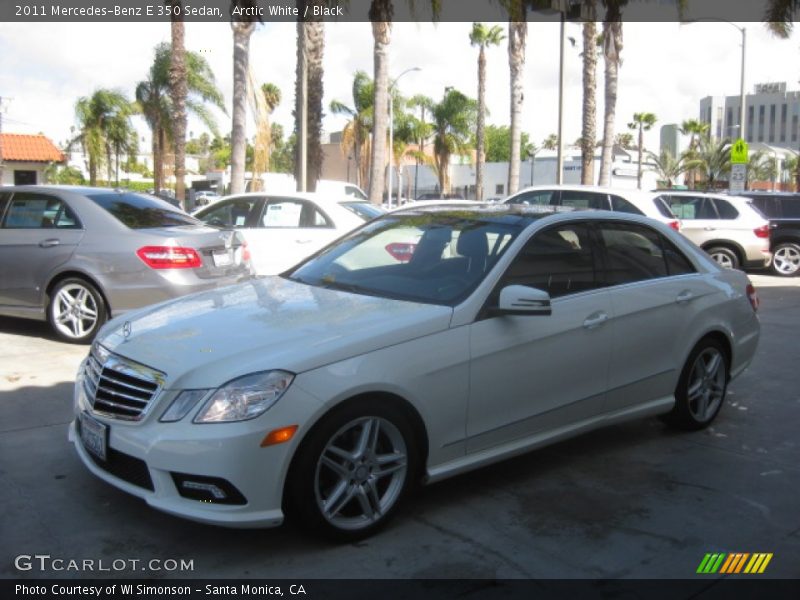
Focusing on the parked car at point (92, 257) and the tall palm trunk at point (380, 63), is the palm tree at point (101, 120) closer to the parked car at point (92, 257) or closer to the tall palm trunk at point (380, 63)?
the tall palm trunk at point (380, 63)

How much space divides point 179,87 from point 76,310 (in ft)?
70.3

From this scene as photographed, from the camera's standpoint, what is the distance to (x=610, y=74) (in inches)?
1112

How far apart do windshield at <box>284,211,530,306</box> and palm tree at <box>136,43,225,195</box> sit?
1110 inches

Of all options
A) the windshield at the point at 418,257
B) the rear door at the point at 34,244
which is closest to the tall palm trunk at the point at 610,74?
the rear door at the point at 34,244

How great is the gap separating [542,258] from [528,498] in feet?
4.44

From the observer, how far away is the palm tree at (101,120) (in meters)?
40.3

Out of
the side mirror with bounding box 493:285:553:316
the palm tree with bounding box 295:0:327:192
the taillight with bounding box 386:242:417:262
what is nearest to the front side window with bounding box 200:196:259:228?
the taillight with bounding box 386:242:417:262

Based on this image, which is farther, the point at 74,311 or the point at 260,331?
the point at 74,311

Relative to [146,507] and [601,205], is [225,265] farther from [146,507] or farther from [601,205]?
[601,205]

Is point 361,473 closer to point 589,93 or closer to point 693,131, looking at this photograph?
point 589,93

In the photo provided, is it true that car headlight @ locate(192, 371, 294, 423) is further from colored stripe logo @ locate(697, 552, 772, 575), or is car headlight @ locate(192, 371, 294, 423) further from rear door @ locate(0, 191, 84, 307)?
rear door @ locate(0, 191, 84, 307)

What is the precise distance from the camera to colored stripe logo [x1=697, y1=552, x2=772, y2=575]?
3.70 m

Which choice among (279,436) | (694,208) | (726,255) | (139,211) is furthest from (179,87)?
(279,436)

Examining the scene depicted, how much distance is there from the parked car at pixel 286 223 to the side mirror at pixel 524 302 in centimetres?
601
